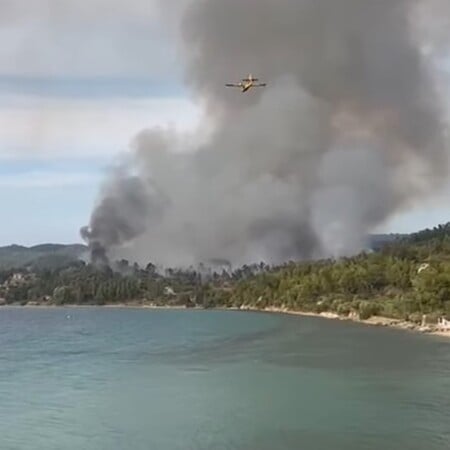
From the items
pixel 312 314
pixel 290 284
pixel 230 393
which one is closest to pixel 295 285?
pixel 290 284

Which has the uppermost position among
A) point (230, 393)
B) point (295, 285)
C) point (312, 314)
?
point (295, 285)

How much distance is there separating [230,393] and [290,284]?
237ft

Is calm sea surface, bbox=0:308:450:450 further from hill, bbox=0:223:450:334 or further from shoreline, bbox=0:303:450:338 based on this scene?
hill, bbox=0:223:450:334

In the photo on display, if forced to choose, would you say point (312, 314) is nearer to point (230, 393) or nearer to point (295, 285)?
point (295, 285)

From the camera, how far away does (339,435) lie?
2491cm

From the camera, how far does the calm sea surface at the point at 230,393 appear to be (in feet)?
82.2

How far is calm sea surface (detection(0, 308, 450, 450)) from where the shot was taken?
25.0 meters

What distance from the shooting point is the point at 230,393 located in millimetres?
33594

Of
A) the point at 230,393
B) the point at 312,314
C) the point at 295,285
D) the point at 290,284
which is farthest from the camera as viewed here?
the point at 290,284

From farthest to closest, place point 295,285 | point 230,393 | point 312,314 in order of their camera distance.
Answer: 1. point 295,285
2. point 312,314
3. point 230,393

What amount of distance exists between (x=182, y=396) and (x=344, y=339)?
27265mm

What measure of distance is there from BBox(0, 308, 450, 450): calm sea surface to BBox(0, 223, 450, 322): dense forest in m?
12.2

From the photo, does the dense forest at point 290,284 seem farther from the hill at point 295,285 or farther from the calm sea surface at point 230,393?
the calm sea surface at point 230,393

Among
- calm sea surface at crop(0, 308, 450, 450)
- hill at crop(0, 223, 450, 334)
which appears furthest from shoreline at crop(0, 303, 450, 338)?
calm sea surface at crop(0, 308, 450, 450)
